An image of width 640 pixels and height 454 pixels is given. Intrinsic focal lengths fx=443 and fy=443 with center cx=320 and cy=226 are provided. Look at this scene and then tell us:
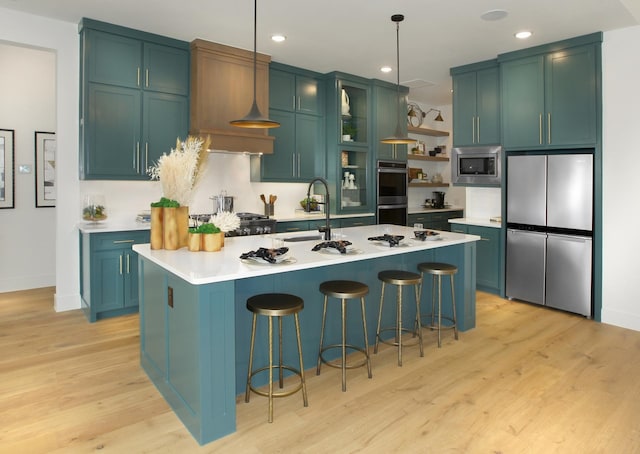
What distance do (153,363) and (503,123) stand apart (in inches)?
171

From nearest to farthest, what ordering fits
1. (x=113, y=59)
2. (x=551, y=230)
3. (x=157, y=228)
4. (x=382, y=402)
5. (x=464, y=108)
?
(x=382, y=402) → (x=157, y=228) → (x=113, y=59) → (x=551, y=230) → (x=464, y=108)

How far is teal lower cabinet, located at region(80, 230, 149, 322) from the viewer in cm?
404

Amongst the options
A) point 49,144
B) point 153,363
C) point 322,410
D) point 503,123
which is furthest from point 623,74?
point 49,144

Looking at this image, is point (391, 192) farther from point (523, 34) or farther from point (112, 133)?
point (112, 133)

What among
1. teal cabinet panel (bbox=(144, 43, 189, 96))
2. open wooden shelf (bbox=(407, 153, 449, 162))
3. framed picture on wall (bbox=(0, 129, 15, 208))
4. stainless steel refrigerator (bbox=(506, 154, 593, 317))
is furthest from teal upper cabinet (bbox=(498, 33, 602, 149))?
framed picture on wall (bbox=(0, 129, 15, 208))

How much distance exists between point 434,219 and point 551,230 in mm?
2571

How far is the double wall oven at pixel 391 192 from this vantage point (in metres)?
6.18

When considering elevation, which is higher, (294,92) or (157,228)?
(294,92)

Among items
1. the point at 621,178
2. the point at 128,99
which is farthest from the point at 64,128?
the point at 621,178

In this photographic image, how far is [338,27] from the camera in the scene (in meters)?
4.21

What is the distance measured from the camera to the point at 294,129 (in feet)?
18.4

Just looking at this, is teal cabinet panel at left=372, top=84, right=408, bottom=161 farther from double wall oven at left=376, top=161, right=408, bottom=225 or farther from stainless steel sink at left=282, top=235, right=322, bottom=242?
stainless steel sink at left=282, top=235, right=322, bottom=242

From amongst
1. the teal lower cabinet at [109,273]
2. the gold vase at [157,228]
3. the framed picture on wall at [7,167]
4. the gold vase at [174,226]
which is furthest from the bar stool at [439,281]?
the framed picture on wall at [7,167]

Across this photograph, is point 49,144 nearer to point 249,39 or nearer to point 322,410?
point 249,39
